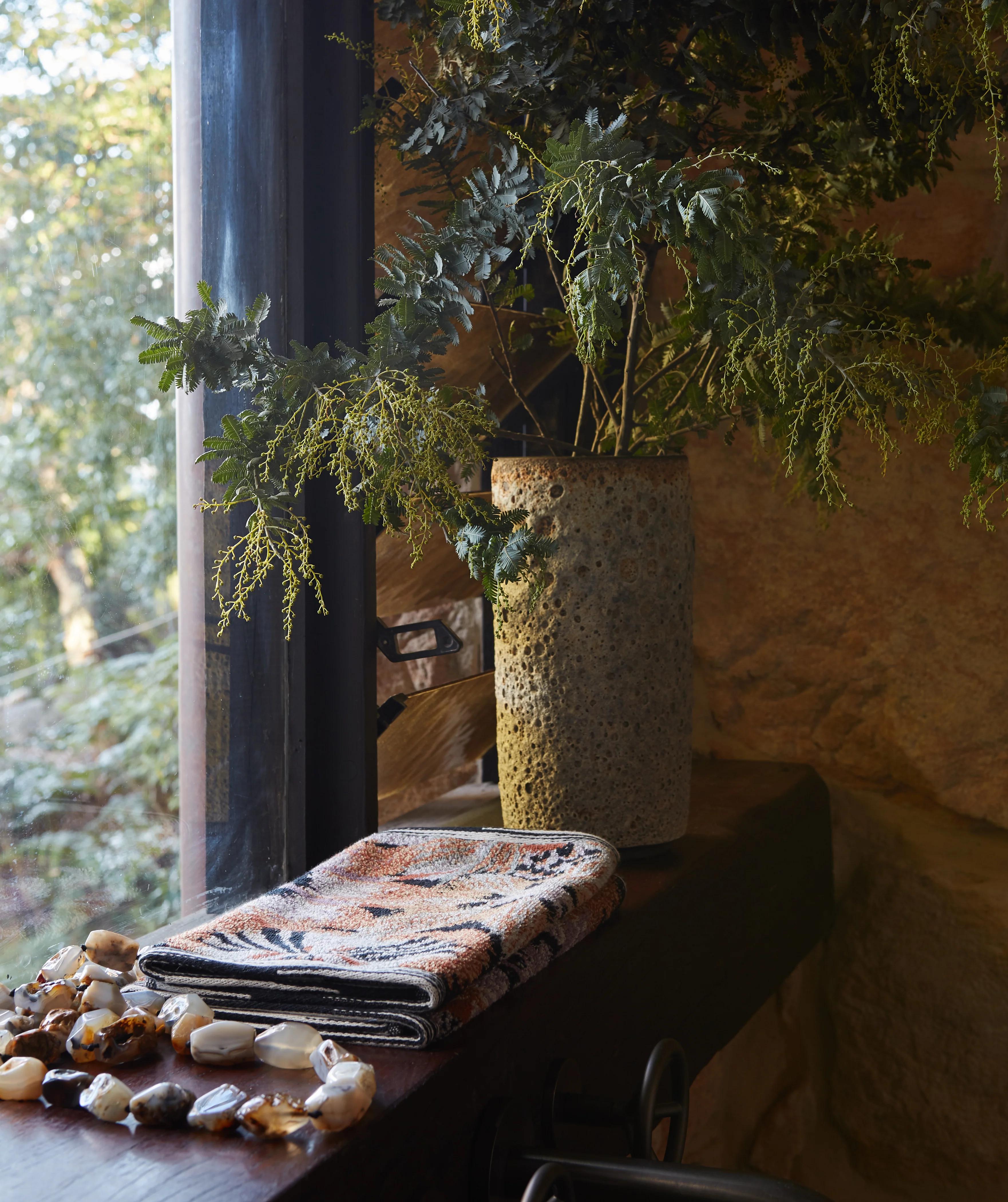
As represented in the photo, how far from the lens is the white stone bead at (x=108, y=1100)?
0.66 m

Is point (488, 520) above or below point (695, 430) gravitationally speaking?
below

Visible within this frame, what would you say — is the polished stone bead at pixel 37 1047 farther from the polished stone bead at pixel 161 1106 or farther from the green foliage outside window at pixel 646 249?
the green foliage outside window at pixel 646 249

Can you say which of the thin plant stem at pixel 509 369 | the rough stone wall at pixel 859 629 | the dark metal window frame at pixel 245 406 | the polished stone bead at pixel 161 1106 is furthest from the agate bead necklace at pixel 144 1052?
the rough stone wall at pixel 859 629

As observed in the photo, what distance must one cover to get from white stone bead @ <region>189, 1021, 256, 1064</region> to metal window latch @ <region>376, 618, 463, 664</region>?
0.61m

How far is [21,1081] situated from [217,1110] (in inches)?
5.5

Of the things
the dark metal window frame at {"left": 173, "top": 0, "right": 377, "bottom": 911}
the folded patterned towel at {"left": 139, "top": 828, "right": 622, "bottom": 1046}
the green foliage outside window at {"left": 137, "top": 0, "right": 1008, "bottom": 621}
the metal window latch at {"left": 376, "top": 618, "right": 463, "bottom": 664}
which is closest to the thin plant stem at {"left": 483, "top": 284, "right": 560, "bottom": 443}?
the green foliage outside window at {"left": 137, "top": 0, "right": 1008, "bottom": 621}

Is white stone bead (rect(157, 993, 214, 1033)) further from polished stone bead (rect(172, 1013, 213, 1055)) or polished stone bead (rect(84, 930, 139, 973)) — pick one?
polished stone bead (rect(84, 930, 139, 973))

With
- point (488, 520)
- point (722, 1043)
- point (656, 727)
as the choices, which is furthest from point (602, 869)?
point (722, 1043)

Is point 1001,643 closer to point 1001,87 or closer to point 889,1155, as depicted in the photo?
point 889,1155

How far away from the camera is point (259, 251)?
3.82ft

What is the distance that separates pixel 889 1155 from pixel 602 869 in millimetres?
925

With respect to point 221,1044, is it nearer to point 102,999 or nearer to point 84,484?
point 102,999

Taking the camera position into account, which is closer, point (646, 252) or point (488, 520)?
point (488, 520)

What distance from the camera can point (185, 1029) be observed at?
2.44ft
